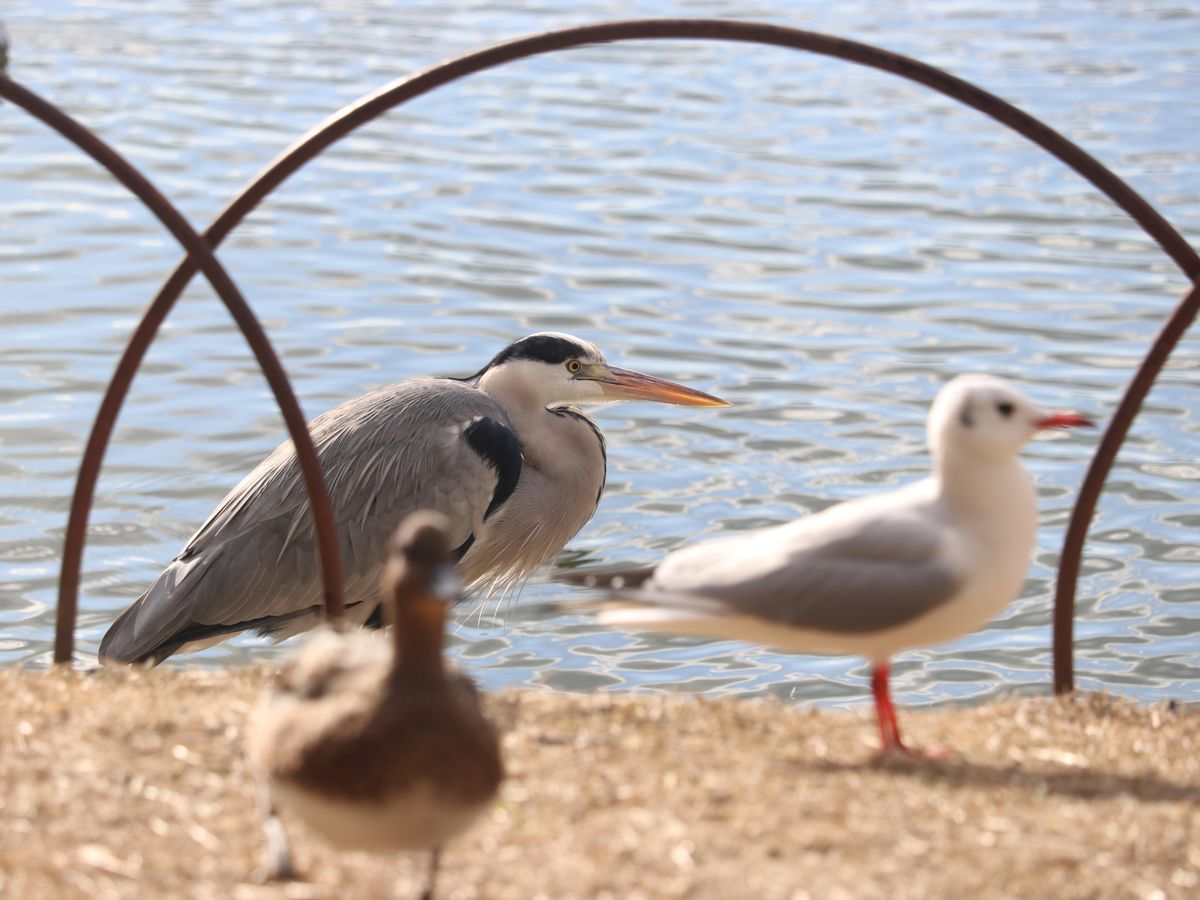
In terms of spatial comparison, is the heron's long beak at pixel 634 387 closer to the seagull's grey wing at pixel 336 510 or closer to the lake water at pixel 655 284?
the seagull's grey wing at pixel 336 510

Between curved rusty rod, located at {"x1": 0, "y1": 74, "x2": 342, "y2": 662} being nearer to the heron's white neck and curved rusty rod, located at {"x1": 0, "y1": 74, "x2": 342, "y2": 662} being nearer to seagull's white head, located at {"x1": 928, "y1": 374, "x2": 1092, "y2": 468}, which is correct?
seagull's white head, located at {"x1": 928, "y1": 374, "x2": 1092, "y2": 468}

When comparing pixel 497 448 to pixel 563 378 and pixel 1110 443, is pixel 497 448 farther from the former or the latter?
pixel 1110 443

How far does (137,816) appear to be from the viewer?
11.1ft

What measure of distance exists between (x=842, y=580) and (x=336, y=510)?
10.2 ft

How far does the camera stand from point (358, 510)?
6344 millimetres

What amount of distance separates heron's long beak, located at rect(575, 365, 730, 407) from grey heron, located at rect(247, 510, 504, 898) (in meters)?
4.17

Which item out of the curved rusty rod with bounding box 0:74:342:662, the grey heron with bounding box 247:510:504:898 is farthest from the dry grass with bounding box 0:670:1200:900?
the curved rusty rod with bounding box 0:74:342:662

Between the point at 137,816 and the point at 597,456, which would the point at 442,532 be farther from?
the point at 597,456

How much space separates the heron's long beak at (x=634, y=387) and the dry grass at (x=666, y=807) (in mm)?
3120

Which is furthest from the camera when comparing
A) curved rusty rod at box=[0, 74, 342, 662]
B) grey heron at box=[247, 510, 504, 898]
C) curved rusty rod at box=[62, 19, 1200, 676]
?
curved rusty rod at box=[0, 74, 342, 662]

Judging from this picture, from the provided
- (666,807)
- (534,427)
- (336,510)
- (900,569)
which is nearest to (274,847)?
(666,807)

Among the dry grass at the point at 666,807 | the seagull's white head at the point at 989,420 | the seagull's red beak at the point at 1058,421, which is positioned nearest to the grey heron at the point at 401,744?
the dry grass at the point at 666,807

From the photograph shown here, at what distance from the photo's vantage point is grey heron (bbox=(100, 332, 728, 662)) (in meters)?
6.12

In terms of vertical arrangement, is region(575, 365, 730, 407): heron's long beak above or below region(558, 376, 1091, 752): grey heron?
below
